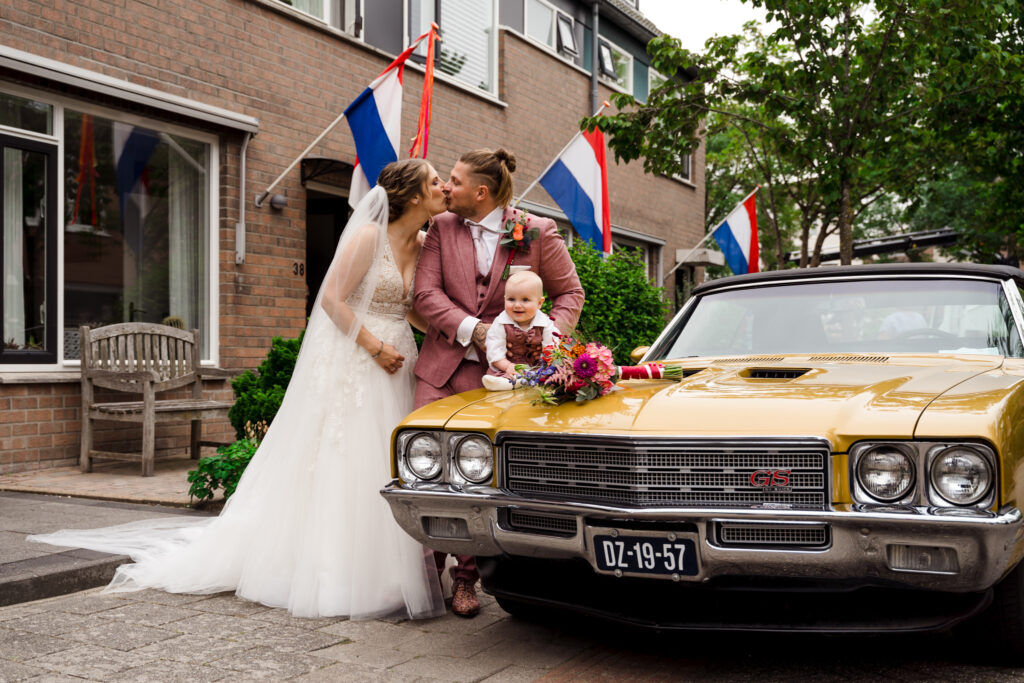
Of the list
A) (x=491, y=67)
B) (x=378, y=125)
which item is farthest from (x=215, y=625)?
(x=491, y=67)

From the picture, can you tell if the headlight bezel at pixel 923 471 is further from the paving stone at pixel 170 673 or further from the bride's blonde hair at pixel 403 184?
the bride's blonde hair at pixel 403 184

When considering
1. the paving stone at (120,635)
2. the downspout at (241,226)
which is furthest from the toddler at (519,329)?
the downspout at (241,226)

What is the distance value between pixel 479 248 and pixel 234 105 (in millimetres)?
5996

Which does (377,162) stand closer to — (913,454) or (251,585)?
(251,585)

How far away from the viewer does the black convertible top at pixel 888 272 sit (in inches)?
173

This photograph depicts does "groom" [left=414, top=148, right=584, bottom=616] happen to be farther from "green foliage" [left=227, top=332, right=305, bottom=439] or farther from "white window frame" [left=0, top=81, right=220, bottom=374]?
"white window frame" [left=0, top=81, right=220, bottom=374]

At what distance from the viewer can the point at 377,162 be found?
28.6 feet

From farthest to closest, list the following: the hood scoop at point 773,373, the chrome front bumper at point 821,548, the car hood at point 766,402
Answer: the hood scoop at point 773,373
the car hood at point 766,402
the chrome front bumper at point 821,548

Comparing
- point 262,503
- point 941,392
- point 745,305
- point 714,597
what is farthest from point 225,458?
point 941,392

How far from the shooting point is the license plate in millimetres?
2998

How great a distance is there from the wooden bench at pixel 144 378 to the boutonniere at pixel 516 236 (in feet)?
14.0

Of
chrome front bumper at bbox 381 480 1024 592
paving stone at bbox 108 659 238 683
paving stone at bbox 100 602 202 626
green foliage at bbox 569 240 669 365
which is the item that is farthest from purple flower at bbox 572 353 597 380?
green foliage at bbox 569 240 669 365

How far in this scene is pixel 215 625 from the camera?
154 inches

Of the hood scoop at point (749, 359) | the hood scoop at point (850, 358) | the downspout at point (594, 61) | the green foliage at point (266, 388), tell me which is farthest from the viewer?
the downspout at point (594, 61)
